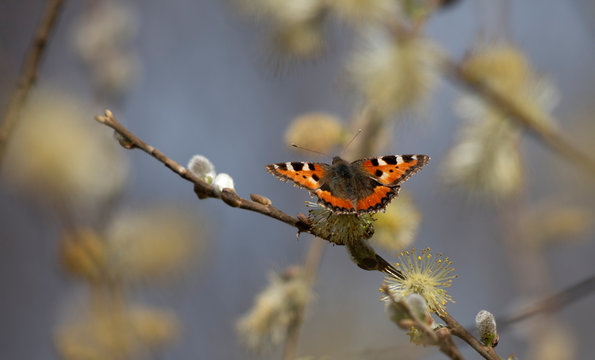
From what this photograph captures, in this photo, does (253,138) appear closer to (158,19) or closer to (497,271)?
(158,19)

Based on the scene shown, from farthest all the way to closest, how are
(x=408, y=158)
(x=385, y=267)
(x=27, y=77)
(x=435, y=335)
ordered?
(x=408, y=158) → (x=27, y=77) → (x=385, y=267) → (x=435, y=335)

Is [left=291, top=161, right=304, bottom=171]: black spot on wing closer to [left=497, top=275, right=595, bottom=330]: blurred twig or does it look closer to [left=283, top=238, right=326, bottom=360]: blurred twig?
[left=283, top=238, right=326, bottom=360]: blurred twig

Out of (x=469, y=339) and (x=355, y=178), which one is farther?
(x=355, y=178)

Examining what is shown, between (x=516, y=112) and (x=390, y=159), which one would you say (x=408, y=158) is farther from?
(x=516, y=112)

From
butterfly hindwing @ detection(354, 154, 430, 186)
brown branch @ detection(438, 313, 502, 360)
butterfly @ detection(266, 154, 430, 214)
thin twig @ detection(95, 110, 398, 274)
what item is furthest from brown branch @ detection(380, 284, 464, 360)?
butterfly hindwing @ detection(354, 154, 430, 186)

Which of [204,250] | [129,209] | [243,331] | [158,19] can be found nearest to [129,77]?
[129,209]

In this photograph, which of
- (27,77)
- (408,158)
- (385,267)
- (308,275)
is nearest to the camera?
(385,267)

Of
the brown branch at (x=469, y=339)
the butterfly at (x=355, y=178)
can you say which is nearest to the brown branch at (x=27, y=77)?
the butterfly at (x=355, y=178)

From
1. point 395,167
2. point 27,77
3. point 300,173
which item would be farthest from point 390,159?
point 27,77
